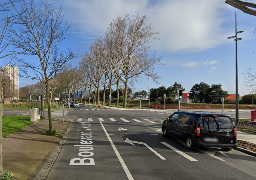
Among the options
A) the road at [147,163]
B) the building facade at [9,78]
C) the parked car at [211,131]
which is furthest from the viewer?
the building facade at [9,78]

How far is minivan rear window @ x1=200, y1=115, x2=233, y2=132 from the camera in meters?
8.71

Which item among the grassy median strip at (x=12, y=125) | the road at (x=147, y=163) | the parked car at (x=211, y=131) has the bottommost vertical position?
the road at (x=147, y=163)

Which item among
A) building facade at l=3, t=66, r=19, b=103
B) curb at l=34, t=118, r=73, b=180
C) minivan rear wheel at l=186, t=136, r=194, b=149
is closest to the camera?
curb at l=34, t=118, r=73, b=180

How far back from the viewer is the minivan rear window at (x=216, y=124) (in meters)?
8.71

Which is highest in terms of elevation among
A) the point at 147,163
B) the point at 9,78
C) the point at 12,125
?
the point at 9,78

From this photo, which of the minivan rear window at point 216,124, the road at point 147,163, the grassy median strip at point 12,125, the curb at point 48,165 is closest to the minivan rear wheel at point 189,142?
the road at point 147,163

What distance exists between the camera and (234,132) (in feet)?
28.9

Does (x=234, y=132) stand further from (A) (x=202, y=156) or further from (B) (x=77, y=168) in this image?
(B) (x=77, y=168)

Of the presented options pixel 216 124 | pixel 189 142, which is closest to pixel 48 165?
pixel 189 142

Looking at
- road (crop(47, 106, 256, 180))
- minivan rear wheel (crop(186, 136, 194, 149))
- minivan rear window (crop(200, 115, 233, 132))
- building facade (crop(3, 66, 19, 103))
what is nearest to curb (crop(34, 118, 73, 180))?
road (crop(47, 106, 256, 180))

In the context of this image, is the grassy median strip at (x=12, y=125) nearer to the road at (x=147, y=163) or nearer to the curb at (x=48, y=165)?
the curb at (x=48, y=165)

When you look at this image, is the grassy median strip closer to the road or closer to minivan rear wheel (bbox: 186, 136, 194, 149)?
the road

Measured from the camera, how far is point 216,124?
8.77 meters

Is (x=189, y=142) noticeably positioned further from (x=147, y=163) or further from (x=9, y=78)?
(x=9, y=78)
